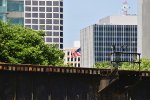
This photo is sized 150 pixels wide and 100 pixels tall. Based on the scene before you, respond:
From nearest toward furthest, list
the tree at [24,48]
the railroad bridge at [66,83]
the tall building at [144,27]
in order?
the railroad bridge at [66,83] < the tree at [24,48] < the tall building at [144,27]

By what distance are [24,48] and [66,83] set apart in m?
41.1

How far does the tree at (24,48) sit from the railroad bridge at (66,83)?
118 feet

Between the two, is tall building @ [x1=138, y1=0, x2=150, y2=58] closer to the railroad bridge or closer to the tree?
the tree

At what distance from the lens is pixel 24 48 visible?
61.4 meters

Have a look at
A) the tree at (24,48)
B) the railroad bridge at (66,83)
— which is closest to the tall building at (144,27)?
the tree at (24,48)

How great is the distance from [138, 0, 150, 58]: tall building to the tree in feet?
359

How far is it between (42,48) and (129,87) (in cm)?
4481

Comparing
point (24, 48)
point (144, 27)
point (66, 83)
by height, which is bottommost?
point (66, 83)

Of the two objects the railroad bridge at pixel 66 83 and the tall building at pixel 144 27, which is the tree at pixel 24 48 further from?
the tall building at pixel 144 27

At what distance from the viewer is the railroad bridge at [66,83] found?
19984 millimetres

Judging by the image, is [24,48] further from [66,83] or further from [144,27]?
[144,27]

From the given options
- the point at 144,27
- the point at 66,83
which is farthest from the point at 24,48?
the point at 144,27

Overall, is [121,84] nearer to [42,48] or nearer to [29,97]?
[29,97]

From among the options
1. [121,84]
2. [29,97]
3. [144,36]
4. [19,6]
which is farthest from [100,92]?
[144,36]
